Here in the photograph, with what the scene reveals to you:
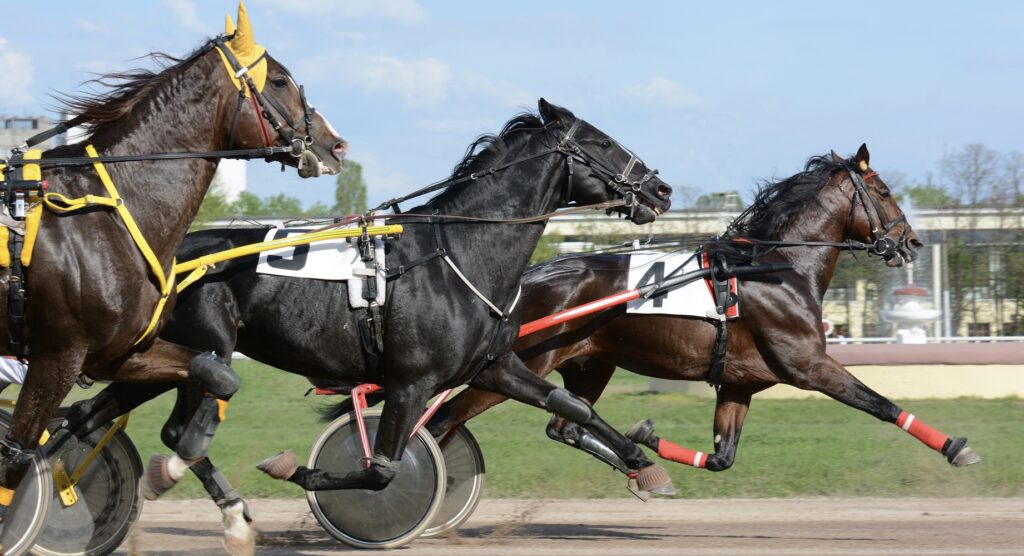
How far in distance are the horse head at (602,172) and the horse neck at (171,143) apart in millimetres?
1761

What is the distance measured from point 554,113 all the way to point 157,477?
254cm

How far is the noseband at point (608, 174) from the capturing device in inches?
226

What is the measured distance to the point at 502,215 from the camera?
560cm

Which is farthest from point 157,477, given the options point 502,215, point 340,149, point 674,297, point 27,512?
point 674,297

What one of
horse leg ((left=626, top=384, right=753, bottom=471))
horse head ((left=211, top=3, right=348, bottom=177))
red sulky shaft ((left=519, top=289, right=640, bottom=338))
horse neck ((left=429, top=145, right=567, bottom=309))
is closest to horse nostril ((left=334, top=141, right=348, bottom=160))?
horse head ((left=211, top=3, right=348, bottom=177))

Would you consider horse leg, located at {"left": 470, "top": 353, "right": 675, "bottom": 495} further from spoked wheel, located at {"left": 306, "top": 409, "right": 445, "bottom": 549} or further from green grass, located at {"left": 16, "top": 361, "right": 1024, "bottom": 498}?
green grass, located at {"left": 16, "top": 361, "right": 1024, "bottom": 498}

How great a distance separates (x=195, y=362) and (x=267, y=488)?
144 inches

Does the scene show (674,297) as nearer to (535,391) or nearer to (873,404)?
(873,404)

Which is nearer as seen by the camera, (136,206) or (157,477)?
(136,206)

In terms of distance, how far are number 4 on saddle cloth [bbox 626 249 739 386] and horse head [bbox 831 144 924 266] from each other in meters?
1.07

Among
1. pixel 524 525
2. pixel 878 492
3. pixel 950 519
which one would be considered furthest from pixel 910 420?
pixel 524 525

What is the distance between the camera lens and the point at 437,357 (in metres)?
5.24

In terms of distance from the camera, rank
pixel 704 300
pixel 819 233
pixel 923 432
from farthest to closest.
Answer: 1. pixel 819 233
2. pixel 704 300
3. pixel 923 432

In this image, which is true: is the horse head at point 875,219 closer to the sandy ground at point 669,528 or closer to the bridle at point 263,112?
the sandy ground at point 669,528
